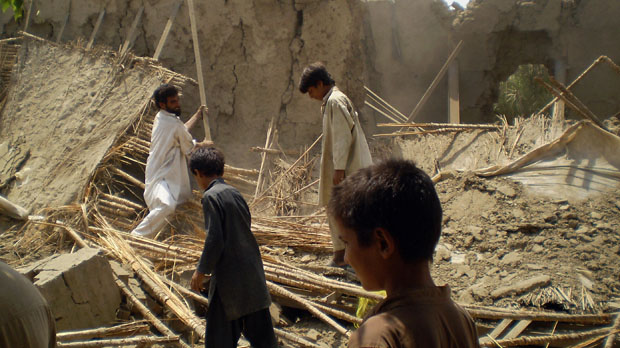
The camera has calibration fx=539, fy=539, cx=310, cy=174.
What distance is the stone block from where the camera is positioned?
3.43 metres

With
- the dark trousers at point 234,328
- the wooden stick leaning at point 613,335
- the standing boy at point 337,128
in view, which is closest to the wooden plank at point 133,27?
the standing boy at point 337,128

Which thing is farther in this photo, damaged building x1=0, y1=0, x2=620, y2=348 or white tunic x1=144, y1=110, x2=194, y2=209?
white tunic x1=144, y1=110, x2=194, y2=209

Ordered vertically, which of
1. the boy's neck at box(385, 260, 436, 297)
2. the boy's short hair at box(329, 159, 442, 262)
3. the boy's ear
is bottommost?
the boy's neck at box(385, 260, 436, 297)

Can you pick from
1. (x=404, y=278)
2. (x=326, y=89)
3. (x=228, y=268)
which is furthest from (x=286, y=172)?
(x=404, y=278)

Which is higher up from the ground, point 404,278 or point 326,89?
point 326,89

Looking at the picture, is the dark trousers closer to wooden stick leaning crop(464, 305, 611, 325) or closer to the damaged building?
the damaged building

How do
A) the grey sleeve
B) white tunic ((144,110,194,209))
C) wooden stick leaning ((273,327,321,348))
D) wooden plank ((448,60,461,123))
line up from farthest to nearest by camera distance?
wooden plank ((448,60,461,123)) → white tunic ((144,110,194,209)) → wooden stick leaning ((273,327,321,348)) → the grey sleeve

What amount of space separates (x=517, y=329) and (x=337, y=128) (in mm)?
1773

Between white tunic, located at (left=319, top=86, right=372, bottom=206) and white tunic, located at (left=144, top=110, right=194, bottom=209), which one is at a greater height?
white tunic, located at (left=319, top=86, right=372, bottom=206)

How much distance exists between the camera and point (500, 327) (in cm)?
316

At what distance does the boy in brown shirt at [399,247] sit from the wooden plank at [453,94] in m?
8.01

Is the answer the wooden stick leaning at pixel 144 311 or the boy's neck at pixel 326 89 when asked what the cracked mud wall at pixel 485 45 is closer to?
the boy's neck at pixel 326 89

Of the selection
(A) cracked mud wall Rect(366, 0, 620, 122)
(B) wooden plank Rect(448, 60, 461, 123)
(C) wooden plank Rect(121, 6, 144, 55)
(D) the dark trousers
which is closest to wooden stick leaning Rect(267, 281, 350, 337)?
(D) the dark trousers

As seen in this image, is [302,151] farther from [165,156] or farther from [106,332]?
[106,332]
